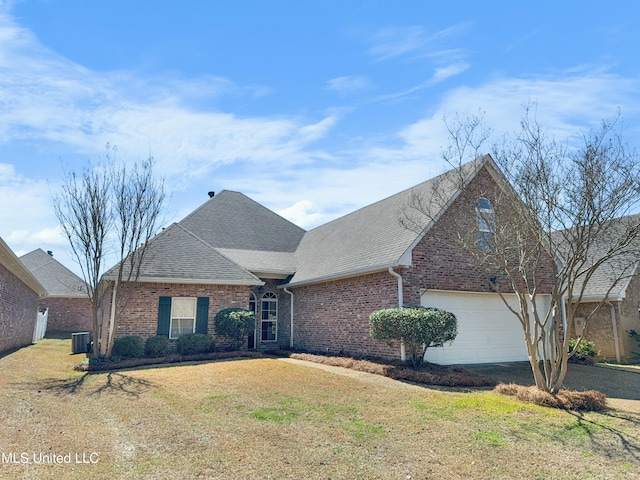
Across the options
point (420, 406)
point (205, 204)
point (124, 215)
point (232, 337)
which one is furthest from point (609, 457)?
A: point (205, 204)

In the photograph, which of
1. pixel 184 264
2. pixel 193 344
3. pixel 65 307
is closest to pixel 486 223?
A: pixel 193 344

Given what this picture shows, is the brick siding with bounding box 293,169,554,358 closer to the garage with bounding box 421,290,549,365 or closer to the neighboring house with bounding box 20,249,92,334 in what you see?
the garage with bounding box 421,290,549,365

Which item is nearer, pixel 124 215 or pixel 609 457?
pixel 609 457

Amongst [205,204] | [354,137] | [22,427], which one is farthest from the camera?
[205,204]

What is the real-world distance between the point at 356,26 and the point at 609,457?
8.85m

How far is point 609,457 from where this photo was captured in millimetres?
5426

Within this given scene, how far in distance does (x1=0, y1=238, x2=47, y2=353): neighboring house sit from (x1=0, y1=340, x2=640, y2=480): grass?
5680mm

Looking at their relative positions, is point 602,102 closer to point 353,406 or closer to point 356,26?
point 356,26

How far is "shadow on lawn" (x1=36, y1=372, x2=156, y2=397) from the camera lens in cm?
867

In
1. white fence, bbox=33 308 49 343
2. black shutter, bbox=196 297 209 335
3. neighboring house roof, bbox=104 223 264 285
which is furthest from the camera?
white fence, bbox=33 308 49 343

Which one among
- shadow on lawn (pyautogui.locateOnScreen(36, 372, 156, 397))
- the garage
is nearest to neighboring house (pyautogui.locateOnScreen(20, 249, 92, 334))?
shadow on lawn (pyautogui.locateOnScreen(36, 372, 156, 397))

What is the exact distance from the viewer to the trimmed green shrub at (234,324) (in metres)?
14.9

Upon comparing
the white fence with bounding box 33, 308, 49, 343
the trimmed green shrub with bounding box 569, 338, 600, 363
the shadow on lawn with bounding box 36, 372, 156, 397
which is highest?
the white fence with bounding box 33, 308, 49, 343

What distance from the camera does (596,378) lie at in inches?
452
